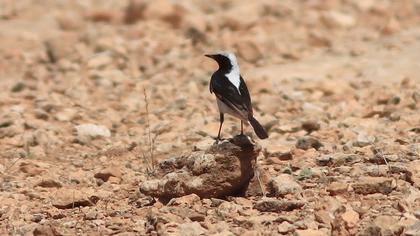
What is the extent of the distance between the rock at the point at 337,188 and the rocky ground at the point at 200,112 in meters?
0.01

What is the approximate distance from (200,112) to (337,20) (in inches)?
215

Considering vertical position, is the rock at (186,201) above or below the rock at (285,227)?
below

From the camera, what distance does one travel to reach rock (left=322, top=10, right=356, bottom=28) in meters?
15.0

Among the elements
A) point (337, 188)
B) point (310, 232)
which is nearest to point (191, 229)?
point (310, 232)

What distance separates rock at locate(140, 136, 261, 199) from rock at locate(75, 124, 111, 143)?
2.59m

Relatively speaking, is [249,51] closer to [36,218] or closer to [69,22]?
[69,22]

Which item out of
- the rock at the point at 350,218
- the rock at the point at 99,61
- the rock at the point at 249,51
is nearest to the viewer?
the rock at the point at 350,218

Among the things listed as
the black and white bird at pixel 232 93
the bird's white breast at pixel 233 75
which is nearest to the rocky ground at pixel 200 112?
the black and white bird at pixel 232 93

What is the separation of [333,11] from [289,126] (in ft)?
22.1

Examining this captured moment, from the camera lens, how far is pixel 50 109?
409 inches

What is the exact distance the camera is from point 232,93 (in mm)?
7285

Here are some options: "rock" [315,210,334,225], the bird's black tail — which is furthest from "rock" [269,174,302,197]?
"rock" [315,210,334,225]

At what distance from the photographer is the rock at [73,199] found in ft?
22.9

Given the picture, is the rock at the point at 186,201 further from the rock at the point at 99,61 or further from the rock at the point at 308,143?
the rock at the point at 99,61
